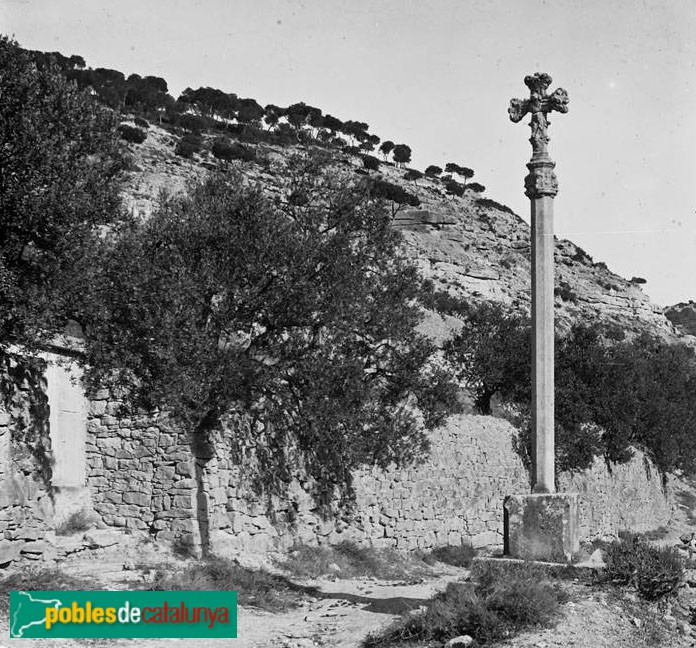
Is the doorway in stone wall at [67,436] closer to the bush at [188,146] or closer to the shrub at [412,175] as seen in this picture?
the bush at [188,146]

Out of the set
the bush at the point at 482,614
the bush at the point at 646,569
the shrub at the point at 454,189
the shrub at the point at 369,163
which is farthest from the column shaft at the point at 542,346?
the shrub at the point at 454,189

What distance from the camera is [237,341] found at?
52.4 ft

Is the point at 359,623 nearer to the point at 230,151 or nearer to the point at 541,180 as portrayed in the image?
the point at 541,180

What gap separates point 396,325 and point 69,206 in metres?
7.02

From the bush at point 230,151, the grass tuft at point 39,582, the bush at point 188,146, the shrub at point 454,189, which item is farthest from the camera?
the shrub at point 454,189

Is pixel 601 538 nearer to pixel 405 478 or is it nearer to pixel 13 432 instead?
pixel 405 478

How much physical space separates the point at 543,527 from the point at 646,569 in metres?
1.59

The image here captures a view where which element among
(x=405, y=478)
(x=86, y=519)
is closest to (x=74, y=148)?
(x=86, y=519)

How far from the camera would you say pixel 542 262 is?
12.1 metres

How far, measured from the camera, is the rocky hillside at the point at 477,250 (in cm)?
6284

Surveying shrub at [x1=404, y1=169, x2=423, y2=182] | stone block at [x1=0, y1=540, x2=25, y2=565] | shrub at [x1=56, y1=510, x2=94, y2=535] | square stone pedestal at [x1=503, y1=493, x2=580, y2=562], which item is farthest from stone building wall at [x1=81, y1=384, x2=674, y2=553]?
shrub at [x1=404, y1=169, x2=423, y2=182]

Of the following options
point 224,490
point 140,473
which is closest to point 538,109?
point 224,490

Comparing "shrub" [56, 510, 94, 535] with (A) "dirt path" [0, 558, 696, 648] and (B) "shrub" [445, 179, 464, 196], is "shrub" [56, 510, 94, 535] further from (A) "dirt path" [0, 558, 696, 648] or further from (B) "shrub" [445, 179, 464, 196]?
(B) "shrub" [445, 179, 464, 196]

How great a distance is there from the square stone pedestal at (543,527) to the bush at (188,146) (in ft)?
179
